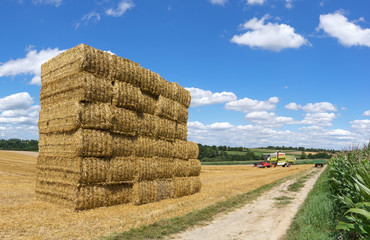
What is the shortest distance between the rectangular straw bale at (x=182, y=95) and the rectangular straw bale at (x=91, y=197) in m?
7.23

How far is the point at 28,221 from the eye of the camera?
959cm

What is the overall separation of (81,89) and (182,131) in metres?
7.43

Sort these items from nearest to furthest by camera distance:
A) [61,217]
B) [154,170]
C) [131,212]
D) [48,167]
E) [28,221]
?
[28,221]
[61,217]
[131,212]
[48,167]
[154,170]

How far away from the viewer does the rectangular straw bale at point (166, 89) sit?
15734 millimetres

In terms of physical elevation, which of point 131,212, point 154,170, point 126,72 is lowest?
point 131,212

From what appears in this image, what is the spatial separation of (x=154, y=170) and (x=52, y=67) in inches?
279

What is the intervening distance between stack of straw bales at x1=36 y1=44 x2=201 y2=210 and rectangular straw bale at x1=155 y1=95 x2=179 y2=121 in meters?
A: 0.06

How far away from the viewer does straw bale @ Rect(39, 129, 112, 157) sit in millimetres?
11641

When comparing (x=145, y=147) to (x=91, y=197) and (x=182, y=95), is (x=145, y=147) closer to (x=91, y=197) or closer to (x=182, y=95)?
(x=91, y=197)

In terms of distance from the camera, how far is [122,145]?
13.2 metres

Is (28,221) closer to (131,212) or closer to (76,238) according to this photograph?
(76,238)

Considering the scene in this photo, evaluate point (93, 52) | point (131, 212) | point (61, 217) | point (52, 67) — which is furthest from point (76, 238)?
point (52, 67)

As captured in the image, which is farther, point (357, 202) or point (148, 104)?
point (148, 104)

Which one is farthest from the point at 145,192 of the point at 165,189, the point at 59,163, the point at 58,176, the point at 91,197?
the point at 59,163
